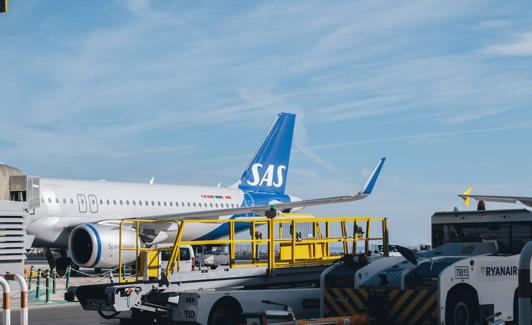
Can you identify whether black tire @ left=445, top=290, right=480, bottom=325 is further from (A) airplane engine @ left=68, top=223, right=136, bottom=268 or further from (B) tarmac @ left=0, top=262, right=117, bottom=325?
(A) airplane engine @ left=68, top=223, right=136, bottom=268

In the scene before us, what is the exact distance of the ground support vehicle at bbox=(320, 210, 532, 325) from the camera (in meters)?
9.95

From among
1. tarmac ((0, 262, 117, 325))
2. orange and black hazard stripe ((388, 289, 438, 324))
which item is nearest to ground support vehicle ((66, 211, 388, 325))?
orange and black hazard stripe ((388, 289, 438, 324))

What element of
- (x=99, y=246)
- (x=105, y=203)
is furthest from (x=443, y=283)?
(x=105, y=203)

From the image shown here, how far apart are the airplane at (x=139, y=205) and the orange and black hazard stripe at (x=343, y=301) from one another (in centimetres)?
1235

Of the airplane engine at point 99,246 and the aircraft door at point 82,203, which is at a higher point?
the aircraft door at point 82,203

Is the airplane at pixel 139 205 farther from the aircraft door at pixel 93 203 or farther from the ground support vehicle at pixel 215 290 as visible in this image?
the ground support vehicle at pixel 215 290

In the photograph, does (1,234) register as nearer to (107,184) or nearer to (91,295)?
(91,295)

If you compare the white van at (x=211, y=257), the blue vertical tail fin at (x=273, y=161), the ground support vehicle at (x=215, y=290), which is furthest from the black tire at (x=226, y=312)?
the blue vertical tail fin at (x=273, y=161)

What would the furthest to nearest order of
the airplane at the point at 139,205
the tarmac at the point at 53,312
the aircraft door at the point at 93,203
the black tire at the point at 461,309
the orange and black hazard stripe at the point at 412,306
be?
1. the aircraft door at the point at 93,203
2. the airplane at the point at 139,205
3. the tarmac at the point at 53,312
4. the black tire at the point at 461,309
5. the orange and black hazard stripe at the point at 412,306

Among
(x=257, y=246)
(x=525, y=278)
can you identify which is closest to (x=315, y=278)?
(x=257, y=246)

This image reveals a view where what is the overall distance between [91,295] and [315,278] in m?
3.57

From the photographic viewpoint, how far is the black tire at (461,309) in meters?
10.0

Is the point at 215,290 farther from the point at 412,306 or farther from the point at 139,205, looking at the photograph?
the point at 139,205

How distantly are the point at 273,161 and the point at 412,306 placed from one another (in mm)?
33071
